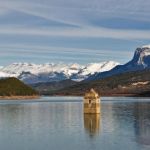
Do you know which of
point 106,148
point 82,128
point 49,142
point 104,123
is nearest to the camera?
point 106,148

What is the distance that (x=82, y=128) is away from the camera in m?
103

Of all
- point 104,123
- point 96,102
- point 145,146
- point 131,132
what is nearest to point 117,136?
point 131,132

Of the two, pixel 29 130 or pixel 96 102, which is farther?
pixel 96 102

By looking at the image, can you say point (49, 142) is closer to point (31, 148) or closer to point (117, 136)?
point (31, 148)

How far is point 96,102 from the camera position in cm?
14250

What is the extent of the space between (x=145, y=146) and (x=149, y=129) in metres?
25.0

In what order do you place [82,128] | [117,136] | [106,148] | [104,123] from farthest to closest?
[104,123] < [82,128] < [117,136] < [106,148]

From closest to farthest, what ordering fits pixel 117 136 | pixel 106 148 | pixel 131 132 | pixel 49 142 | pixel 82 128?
pixel 106 148, pixel 49 142, pixel 117 136, pixel 131 132, pixel 82 128

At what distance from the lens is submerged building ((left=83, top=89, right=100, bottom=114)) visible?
142m

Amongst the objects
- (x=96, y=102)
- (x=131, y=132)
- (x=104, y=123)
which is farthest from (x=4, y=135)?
(x=96, y=102)

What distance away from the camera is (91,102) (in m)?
143

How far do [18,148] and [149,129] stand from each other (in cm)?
3317

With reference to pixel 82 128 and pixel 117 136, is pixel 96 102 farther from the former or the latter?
pixel 117 136

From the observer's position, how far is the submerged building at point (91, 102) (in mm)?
142125
